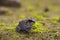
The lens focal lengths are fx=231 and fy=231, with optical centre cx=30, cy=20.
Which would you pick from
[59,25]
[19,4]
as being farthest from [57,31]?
[19,4]

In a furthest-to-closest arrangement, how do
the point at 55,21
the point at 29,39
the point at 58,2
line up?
the point at 58,2 < the point at 55,21 < the point at 29,39

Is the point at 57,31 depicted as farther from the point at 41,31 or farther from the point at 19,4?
the point at 19,4

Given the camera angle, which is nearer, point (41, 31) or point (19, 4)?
point (41, 31)

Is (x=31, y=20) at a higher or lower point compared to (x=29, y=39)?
higher

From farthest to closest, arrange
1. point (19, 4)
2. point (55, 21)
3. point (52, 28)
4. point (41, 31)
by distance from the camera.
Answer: point (19, 4), point (55, 21), point (52, 28), point (41, 31)

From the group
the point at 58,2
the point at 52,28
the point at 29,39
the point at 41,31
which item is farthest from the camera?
the point at 58,2

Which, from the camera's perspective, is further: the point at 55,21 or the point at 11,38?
the point at 55,21

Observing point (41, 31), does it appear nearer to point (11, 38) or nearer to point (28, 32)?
point (28, 32)

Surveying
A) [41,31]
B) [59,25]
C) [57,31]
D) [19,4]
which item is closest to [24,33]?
[41,31]

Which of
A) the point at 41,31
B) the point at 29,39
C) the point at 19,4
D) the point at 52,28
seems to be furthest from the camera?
the point at 19,4
